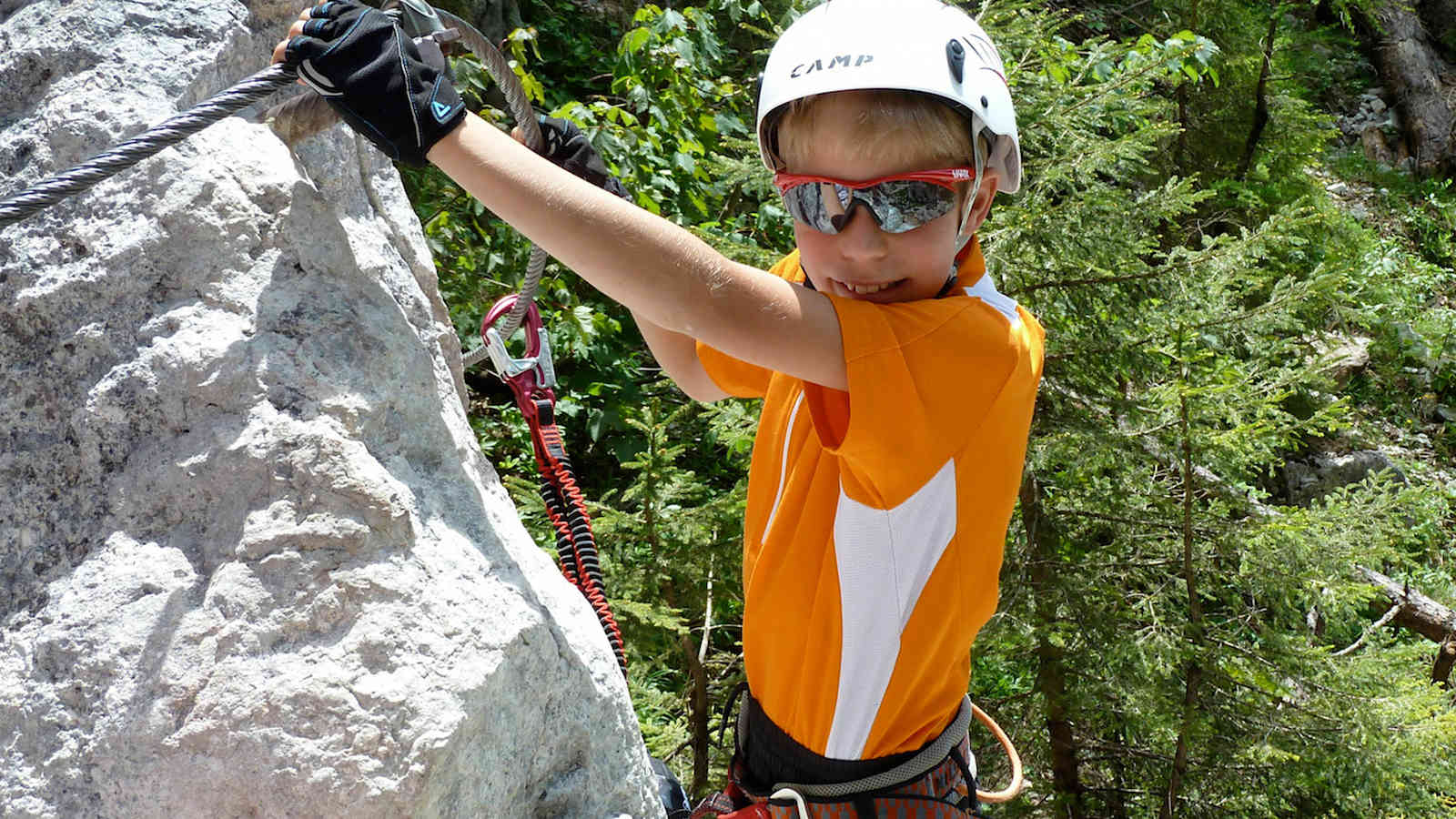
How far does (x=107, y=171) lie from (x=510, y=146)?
452mm

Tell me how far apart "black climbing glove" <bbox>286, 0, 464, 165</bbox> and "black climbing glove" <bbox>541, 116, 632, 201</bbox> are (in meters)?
0.55

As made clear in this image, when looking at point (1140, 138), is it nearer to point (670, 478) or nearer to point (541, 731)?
point (670, 478)

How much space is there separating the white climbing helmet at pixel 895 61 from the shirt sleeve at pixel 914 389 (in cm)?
32

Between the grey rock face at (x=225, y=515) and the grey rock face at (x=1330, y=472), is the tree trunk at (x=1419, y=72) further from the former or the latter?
the grey rock face at (x=225, y=515)

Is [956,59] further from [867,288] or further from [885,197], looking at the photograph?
[867,288]

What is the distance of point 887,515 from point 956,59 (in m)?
0.74

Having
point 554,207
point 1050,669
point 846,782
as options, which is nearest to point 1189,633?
point 1050,669

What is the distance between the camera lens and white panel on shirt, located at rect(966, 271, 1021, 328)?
1921 mm

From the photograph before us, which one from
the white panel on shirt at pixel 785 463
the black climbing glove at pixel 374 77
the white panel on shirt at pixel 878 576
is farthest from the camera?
the white panel on shirt at pixel 785 463

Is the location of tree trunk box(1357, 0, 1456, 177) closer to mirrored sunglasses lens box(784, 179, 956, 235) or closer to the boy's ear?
the boy's ear

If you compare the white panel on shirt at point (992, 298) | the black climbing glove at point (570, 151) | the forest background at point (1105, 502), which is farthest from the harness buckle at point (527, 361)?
the forest background at point (1105, 502)

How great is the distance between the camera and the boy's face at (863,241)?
A: 1788 mm

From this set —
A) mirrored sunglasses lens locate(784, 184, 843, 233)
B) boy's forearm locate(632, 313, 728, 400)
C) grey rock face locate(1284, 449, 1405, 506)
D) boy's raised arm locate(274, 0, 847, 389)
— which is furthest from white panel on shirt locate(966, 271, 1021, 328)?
grey rock face locate(1284, 449, 1405, 506)

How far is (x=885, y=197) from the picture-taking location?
176 cm
